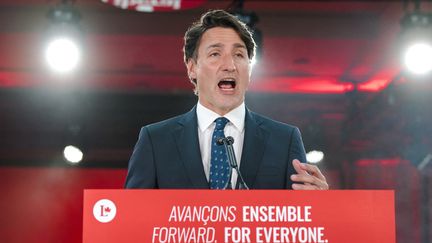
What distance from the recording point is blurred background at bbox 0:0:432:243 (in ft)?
20.0

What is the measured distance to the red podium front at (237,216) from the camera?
3.58 ft

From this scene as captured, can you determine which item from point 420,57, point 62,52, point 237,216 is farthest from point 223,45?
point 420,57

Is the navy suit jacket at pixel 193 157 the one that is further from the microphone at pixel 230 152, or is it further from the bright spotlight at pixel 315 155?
the bright spotlight at pixel 315 155

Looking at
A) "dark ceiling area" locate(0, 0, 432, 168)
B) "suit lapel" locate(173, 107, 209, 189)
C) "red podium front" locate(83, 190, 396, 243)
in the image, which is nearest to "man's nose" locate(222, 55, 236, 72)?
"suit lapel" locate(173, 107, 209, 189)

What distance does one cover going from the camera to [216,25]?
1497mm

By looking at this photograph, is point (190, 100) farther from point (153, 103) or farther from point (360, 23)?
point (360, 23)

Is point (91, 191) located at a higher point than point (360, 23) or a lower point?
lower

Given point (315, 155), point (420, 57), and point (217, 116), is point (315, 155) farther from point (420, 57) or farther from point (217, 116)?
point (217, 116)

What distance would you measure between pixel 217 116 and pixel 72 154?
9669 mm

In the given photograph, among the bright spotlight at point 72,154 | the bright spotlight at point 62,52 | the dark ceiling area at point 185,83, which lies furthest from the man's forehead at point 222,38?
the bright spotlight at point 72,154

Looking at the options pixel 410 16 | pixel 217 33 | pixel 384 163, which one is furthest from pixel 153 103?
pixel 217 33

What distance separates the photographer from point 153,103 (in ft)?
30.3

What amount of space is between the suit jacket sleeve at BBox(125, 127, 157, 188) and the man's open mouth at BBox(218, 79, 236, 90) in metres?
0.18

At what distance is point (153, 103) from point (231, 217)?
26.9 feet
